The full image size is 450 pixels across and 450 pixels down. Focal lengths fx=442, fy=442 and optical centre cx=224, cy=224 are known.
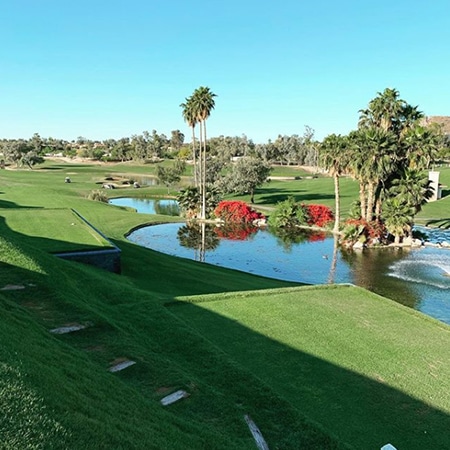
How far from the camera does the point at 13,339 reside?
264 inches

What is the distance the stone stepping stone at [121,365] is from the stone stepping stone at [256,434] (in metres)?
2.34

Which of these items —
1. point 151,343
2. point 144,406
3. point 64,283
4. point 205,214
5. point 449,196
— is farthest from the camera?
point 449,196

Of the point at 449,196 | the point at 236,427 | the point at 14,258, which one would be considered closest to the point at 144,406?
the point at 236,427

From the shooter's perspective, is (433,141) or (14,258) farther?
(433,141)

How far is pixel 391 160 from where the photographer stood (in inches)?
1561

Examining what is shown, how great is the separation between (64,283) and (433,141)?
3649 centimetres

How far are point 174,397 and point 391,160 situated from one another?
121 ft

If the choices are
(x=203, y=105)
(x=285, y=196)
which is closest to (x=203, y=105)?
(x=203, y=105)

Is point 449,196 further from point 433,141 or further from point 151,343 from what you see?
point 151,343

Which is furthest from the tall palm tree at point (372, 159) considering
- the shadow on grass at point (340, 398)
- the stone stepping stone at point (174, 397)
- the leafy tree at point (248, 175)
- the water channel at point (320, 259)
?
the stone stepping stone at point (174, 397)

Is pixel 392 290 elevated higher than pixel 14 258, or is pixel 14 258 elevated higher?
pixel 14 258

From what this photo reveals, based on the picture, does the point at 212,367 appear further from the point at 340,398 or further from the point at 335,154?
the point at 335,154

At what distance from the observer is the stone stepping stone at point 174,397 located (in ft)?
23.5

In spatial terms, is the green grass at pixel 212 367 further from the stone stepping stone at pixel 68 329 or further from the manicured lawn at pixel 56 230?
the manicured lawn at pixel 56 230
